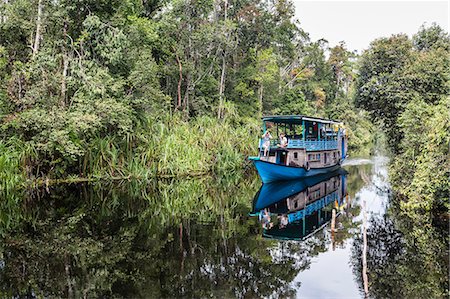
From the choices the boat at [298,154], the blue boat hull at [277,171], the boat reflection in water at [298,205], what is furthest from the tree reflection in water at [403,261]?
the boat at [298,154]

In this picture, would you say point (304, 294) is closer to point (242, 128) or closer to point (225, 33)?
point (242, 128)

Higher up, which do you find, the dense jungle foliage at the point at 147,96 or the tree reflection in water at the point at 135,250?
the dense jungle foliage at the point at 147,96

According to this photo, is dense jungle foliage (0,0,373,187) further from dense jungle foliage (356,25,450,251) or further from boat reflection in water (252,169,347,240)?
dense jungle foliage (356,25,450,251)

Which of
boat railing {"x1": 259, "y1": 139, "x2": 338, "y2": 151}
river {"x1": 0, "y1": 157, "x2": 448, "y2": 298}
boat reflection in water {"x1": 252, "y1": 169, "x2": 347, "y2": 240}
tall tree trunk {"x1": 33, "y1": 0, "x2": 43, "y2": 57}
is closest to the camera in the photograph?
river {"x1": 0, "y1": 157, "x2": 448, "y2": 298}

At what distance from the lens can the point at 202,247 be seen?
815cm

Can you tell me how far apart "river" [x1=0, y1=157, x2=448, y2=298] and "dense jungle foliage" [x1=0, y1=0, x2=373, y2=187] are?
152 centimetres

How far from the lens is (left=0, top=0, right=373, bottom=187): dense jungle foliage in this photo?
12875 mm

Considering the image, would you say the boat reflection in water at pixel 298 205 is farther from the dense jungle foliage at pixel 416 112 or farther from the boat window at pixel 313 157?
the dense jungle foliage at pixel 416 112

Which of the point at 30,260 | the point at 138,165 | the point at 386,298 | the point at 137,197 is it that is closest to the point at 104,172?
the point at 138,165

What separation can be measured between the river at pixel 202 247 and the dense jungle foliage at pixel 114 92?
5.00ft

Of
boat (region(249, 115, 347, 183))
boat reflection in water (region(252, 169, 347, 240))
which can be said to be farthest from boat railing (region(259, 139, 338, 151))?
boat reflection in water (region(252, 169, 347, 240))

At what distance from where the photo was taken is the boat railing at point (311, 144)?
16.9 meters

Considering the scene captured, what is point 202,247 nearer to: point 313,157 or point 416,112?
point 416,112

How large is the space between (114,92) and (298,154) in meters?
7.75
